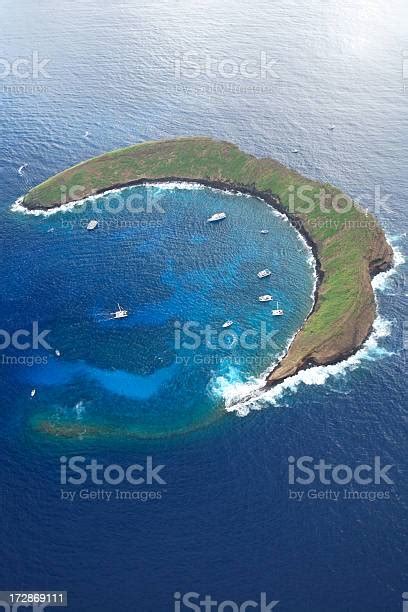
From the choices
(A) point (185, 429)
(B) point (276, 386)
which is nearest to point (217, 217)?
(B) point (276, 386)

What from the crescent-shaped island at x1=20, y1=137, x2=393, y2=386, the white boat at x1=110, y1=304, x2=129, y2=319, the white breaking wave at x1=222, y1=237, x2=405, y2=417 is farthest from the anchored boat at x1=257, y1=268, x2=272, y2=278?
the white boat at x1=110, y1=304, x2=129, y2=319

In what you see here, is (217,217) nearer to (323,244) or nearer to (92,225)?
(323,244)

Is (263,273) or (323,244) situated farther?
(323,244)

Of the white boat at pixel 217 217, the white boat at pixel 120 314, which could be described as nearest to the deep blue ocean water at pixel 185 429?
the white boat at pixel 120 314

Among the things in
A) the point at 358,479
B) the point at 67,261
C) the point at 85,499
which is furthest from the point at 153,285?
the point at 358,479

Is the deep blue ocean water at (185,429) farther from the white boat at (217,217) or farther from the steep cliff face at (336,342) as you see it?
the steep cliff face at (336,342)

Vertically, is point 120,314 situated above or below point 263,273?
below

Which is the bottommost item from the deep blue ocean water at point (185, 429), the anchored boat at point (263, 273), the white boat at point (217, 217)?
the deep blue ocean water at point (185, 429)
